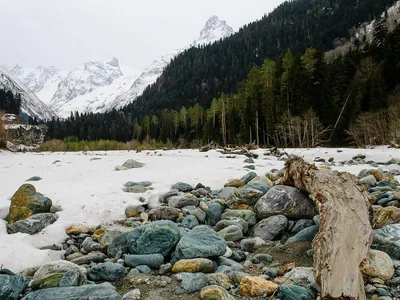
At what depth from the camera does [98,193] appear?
→ 5.17m

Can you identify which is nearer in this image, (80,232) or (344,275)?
(344,275)

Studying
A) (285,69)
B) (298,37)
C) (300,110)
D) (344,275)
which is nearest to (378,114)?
(300,110)

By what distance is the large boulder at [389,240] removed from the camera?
8.62ft

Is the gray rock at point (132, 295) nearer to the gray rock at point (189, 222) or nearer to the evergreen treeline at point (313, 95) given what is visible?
the gray rock at point (189, 222)

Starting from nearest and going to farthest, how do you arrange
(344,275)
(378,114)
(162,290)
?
(344,275)
(162,290)
(378,114)

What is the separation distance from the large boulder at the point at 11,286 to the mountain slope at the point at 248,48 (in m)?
90.4

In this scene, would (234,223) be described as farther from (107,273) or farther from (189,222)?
(107,273)

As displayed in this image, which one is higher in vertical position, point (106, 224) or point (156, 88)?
point (156, 88)

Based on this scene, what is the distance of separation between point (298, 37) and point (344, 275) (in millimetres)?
116038

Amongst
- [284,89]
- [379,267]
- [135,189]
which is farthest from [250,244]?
[284,89]

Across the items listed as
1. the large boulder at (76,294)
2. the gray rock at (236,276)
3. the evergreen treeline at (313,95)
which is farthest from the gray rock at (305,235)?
the evergreen treeline at (313,95)

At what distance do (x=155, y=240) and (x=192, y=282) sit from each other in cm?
76

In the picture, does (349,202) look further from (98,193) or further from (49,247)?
(98,193)

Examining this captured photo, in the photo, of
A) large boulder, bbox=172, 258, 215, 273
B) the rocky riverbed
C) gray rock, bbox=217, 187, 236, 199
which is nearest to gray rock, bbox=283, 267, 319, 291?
the rocky riverbed
